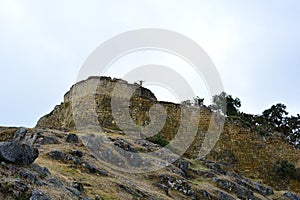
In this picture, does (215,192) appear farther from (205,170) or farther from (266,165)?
(266,165)

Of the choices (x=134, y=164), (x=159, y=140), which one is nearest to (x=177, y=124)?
(x=159, y=140)

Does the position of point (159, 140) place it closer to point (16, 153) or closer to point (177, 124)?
point (177, 124)

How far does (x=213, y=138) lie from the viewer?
97.1ft

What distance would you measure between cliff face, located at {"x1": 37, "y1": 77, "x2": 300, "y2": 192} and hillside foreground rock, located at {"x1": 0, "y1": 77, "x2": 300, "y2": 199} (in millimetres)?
62

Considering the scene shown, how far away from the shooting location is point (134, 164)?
1858 centimetres

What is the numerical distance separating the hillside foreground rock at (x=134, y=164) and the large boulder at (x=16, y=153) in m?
0.04

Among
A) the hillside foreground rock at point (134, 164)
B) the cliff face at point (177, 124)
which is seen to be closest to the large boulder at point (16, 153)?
the hillside foreground rock at point (134, 164)

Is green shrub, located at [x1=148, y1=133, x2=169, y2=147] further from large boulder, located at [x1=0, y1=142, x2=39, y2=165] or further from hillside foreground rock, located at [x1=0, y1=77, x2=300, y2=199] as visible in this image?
large boulder, located at [x1=0, y1=142, x2=39, y2=165]

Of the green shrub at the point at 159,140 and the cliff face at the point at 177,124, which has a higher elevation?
the cliff face at the point at 177,124

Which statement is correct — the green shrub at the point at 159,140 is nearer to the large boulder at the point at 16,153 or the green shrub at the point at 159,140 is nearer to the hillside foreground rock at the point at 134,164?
the hillside foreground rock at the point at 134,164

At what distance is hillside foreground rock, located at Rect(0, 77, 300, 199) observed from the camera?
12.5 metres

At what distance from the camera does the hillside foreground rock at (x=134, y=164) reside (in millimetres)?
12539

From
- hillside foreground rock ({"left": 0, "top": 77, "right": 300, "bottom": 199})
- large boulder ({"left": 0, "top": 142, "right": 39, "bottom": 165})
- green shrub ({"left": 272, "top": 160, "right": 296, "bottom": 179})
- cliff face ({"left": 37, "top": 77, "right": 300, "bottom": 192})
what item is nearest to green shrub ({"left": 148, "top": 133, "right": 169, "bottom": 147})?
hillside foreground rock ({"left": 0, "top": 77, "right": 300, "bottom": 199})

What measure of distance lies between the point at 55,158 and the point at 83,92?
42.0 ft
